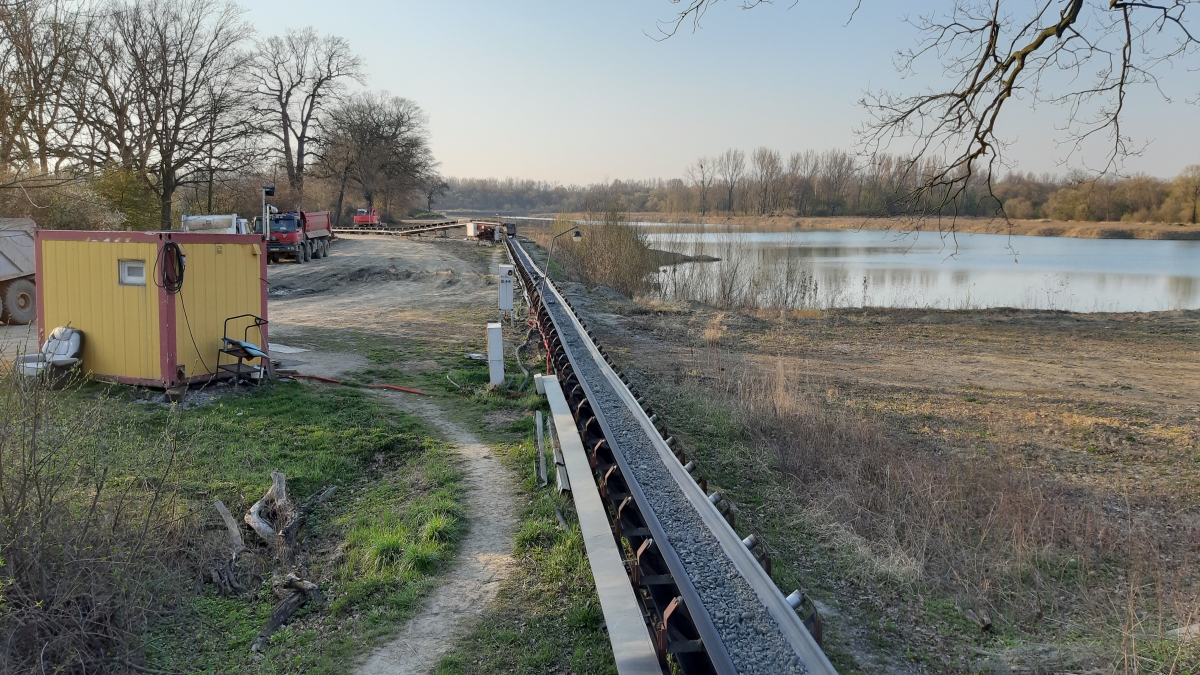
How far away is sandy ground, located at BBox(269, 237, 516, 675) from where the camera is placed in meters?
4.49

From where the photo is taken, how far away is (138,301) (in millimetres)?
9320

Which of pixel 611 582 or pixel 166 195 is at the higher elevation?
pixel 166 195

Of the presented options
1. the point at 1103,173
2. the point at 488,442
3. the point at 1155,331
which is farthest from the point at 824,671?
the point at 1155,331

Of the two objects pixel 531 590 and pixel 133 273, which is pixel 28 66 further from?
pixel 531 590

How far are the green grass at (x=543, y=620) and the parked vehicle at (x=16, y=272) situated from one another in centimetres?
1396

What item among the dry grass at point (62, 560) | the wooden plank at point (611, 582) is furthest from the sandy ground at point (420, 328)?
the dry grass at point (62, 560)

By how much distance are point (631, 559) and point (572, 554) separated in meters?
0.38

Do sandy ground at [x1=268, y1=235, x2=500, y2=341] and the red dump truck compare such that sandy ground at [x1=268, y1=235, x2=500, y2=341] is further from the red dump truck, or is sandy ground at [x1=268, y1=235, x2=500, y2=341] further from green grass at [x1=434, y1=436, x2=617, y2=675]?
green grass at [x1=434, y1=436, x2=617, y2=675]

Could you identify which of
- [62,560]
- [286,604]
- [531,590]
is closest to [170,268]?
[62,560]

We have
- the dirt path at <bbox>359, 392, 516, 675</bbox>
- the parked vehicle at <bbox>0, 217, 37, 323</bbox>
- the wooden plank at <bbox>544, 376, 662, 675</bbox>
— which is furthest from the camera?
the parked vehicle at <bbox>0, 217, 37, 323</bbox>

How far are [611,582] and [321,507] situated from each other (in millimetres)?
3175

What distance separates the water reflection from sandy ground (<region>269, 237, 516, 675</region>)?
7814 millimetres

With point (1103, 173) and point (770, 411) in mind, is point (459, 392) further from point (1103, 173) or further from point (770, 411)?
point (1103, 173)

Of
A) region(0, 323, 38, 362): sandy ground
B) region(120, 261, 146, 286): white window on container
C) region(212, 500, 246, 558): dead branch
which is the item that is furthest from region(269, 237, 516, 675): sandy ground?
region(0, 323, 38, 362): sandy ground
